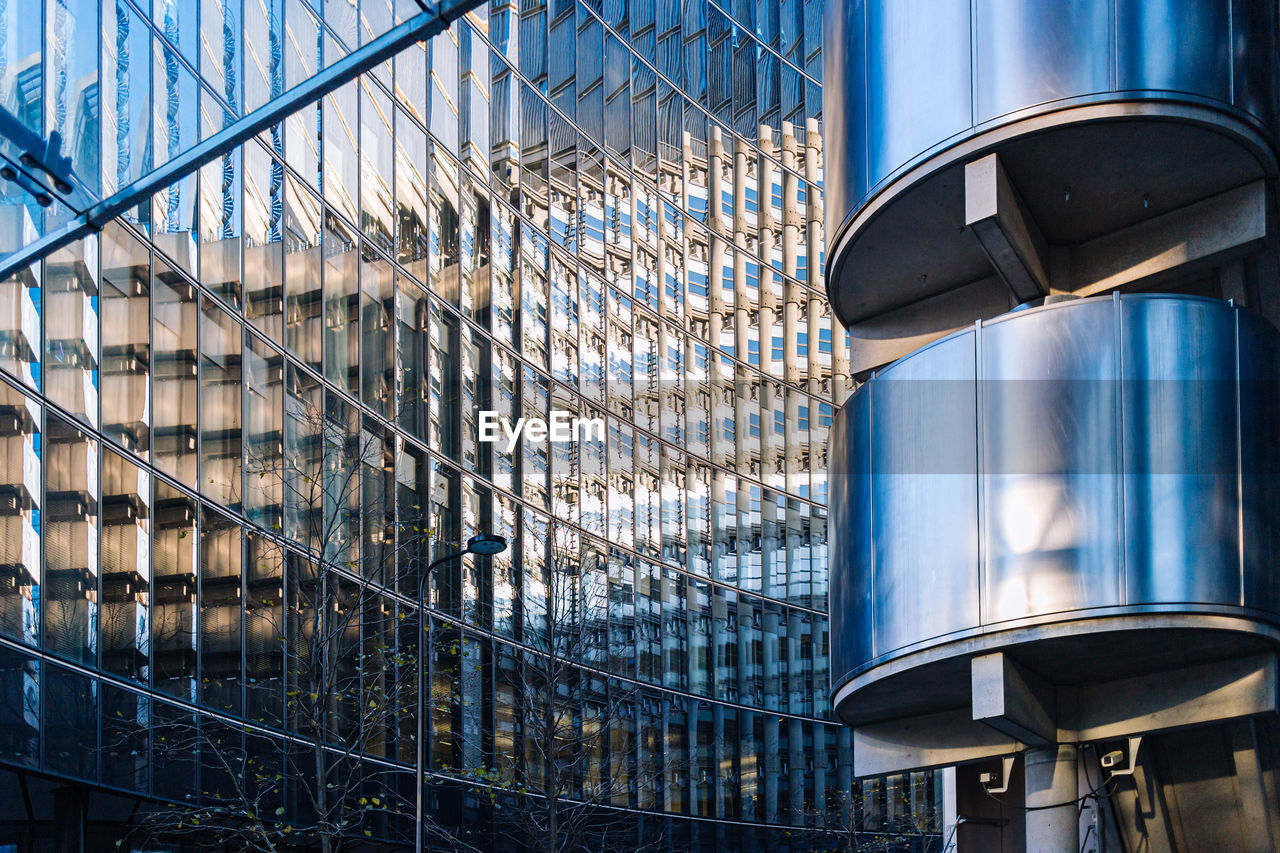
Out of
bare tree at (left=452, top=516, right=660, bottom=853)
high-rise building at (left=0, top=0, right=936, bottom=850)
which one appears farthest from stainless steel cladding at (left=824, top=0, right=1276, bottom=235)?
bare tree at (left=452, top=516, right=660, bottom=853)

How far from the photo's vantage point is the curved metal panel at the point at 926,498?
16.1 meters

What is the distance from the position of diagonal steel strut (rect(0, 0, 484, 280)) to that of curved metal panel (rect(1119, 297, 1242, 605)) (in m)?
8.58

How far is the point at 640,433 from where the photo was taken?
46469mm

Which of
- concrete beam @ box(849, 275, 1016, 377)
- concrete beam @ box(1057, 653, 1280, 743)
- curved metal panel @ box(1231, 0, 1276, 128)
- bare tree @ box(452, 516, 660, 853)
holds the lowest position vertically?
bare tree @ box(452, 516, 660, 853)

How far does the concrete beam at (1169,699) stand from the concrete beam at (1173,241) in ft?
14.7

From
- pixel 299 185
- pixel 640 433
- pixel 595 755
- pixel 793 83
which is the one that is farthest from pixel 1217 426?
pixel 793 83

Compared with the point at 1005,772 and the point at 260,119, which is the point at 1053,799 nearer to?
the point at 1005,772

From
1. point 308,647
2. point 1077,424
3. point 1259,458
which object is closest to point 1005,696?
point 1077,424

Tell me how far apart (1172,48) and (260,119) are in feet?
31.8

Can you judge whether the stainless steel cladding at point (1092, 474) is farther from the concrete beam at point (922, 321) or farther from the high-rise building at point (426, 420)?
the high-rise building at point (426, 420)

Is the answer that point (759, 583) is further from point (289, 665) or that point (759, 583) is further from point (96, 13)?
point (96, 13)

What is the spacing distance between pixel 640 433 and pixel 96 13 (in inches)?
995

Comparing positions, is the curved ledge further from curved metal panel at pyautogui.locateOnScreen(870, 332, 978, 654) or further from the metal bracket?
the metal bracket

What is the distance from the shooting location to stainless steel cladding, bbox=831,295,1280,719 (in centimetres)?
1498
